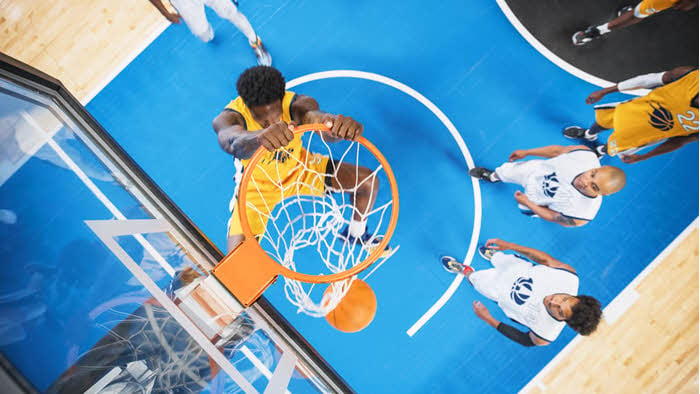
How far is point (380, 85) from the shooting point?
3.24 metres

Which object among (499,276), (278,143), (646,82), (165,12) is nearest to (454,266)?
(499,276)

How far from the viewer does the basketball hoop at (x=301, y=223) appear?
189 centimetres

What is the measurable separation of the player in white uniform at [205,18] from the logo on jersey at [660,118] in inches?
124

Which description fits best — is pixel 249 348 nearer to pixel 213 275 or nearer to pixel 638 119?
pixel 213 275

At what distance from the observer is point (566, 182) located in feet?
8.21

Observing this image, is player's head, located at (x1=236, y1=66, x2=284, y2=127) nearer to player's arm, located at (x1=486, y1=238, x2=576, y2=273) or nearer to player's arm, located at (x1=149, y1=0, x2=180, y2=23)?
player's arm, located at (x1=149, y1=0, x2=180, y2=23)

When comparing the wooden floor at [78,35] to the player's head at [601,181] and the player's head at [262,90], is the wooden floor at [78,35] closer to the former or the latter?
the player's head at [262,90]

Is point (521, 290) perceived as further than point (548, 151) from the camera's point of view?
No

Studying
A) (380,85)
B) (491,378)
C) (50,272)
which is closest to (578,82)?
(380,85)

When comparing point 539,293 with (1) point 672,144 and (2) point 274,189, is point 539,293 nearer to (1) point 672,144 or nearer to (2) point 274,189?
(1) point 672,144

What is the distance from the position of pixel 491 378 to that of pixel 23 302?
11.2 ft

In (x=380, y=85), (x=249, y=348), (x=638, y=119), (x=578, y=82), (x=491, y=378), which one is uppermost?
(x=380, y=85)

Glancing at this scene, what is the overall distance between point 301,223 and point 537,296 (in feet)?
6.42

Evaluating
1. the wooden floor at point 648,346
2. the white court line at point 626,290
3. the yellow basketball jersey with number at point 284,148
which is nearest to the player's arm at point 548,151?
the white court line at point 626,290
